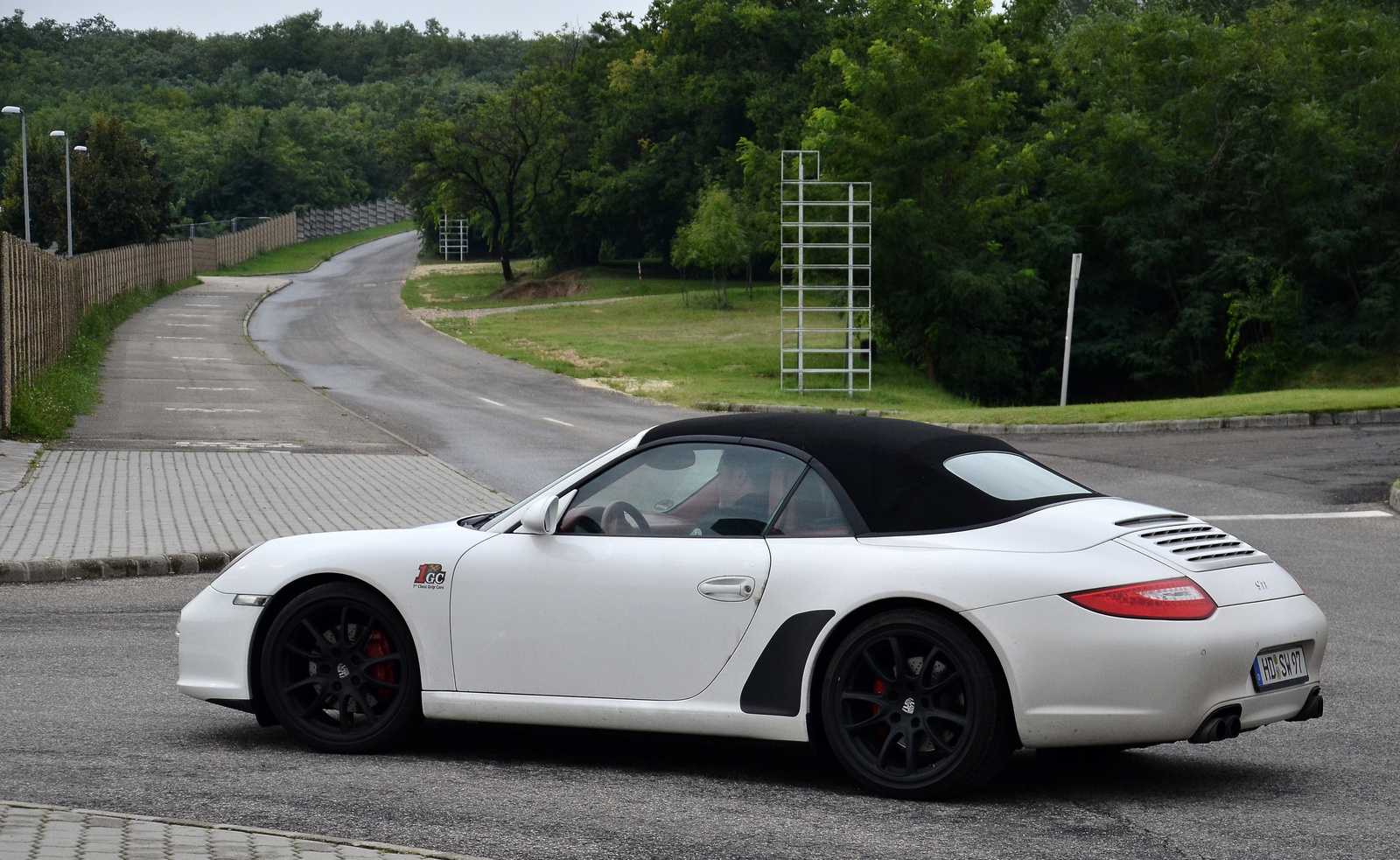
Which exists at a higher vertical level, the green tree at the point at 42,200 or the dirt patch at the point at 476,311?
the green tree at the point at 42,200

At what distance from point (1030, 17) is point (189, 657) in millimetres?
51462

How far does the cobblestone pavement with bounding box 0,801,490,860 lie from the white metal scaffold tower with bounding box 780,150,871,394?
30.2m

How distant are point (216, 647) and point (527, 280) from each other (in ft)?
228

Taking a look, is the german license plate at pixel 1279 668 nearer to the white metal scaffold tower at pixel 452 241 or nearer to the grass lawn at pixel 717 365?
the grass lawn at pixel 717 365

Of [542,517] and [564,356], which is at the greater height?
[542,517]

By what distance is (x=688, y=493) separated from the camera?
19.3 feet

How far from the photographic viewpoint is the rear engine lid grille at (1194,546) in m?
5.25

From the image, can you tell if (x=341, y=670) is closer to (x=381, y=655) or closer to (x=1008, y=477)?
(x=381, y=655)

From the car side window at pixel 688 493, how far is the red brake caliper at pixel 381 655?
887 millimetres

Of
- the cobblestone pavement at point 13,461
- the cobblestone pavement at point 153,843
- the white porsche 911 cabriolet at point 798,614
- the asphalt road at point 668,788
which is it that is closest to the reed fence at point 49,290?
the cobblestone pavement at point 13,461

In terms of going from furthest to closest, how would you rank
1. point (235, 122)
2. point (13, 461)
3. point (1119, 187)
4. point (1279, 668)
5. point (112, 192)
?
point (235, 122) < point (112, 192) < point (1119, 187) < point (13, 461) < point (1279, 668)

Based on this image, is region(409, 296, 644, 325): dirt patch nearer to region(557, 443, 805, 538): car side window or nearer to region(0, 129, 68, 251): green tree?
region(0, 129, 68, 251): green tree

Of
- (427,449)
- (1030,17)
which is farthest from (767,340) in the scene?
(427,449)

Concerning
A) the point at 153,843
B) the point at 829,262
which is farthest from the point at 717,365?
the point at 153,843
